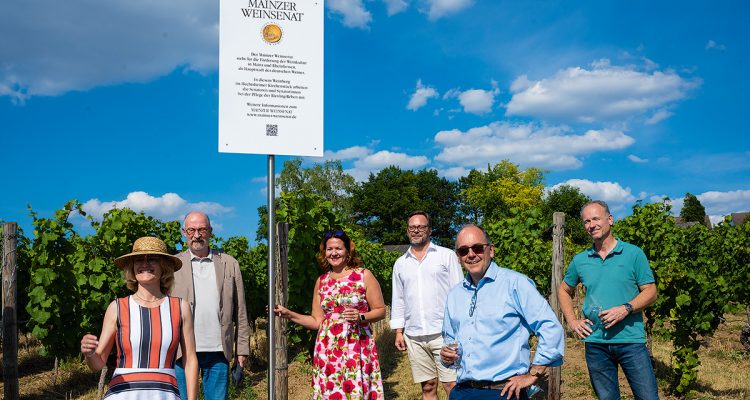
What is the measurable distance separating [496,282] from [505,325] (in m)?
0.19

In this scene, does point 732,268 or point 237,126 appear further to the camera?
point 732,268

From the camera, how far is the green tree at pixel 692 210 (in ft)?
174

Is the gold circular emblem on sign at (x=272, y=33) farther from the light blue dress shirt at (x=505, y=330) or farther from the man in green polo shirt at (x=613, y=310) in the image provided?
the man in green polo shirt at (x=613, y=310)

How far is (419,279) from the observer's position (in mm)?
4668

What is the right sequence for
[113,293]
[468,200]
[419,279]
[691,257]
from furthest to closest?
[468,200] < [691,257] < [113,293] < [419,279]

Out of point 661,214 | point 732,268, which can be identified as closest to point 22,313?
point 661,214

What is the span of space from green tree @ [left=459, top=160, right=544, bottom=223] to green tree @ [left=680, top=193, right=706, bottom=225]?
43.4 ft

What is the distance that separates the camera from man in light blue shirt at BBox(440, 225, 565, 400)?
250cm

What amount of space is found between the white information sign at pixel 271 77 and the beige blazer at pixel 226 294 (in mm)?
939

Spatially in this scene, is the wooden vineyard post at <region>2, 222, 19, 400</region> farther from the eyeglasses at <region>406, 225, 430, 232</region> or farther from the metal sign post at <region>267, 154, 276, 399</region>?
the eyeglasses at <region>406, 225, 430, 232</region>

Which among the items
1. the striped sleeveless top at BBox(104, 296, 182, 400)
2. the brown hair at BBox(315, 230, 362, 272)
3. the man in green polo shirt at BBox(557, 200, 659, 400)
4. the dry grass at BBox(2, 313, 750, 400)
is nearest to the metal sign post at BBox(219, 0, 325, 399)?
→ the brown hair at BBox(315, 230, 362, 272)

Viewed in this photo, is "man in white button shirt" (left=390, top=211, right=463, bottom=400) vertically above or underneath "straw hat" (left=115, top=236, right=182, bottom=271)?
underneath

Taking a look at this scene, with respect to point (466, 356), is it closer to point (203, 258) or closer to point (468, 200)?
point (203, 258)

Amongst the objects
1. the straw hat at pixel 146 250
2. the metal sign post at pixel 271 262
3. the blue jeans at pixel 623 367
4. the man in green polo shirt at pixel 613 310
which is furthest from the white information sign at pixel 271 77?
the blue jeans at pixel 623 367
